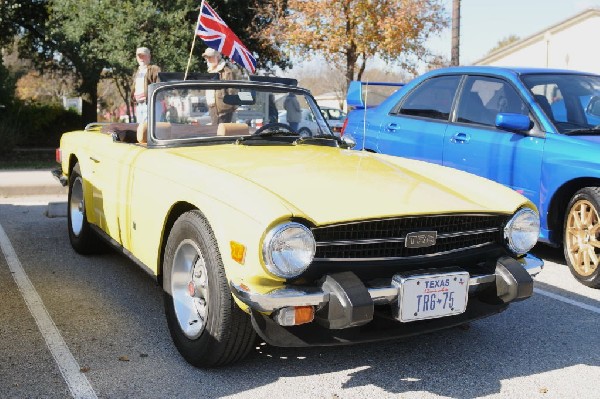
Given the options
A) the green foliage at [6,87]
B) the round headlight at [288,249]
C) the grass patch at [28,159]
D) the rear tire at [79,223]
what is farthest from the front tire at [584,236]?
the green foliage at [6,87]

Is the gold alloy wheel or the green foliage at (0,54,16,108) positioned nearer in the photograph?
the gold alloy wheel

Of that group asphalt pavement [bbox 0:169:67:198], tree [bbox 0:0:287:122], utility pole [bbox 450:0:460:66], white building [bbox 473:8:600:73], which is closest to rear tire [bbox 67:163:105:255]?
asphalt pavement [bbox 0:169:67:198]

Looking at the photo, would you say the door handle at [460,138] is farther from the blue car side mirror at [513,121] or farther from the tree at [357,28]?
the tree at [357,28]

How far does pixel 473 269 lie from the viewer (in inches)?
132

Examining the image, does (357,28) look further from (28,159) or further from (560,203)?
(560,203)

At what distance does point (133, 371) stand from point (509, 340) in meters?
2.16

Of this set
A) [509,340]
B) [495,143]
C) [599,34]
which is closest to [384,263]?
[509,340]

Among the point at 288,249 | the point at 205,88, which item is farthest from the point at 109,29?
the point at 288,249

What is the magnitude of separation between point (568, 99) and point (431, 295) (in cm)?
342

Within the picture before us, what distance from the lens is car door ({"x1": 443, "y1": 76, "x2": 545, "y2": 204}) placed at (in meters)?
5.37

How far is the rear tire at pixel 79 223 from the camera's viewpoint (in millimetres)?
5492

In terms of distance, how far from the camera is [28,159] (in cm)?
1546

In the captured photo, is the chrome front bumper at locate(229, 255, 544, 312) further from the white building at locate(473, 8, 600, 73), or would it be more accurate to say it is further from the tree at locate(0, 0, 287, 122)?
the white building at locate(473, 8, 600, 73)

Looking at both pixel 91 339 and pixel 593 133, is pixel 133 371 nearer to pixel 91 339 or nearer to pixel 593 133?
pixel 91 339
